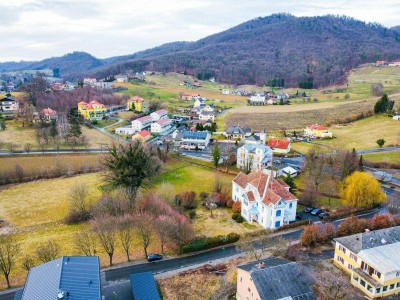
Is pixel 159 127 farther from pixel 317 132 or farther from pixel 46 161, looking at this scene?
pixel 317 132

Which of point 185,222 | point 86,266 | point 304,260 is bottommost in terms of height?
point 304,260

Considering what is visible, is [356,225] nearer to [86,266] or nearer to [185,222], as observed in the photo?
[185,222]

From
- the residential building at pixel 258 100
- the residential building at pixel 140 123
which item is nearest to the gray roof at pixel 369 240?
the residential building at pixel 140 123

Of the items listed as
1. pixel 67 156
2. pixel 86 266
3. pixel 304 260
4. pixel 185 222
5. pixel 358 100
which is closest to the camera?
pixel 86 266

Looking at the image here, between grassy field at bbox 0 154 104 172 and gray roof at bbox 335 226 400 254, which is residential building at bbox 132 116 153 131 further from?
gray roof at bbox 335 226 400 254

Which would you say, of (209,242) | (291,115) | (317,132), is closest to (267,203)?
(209,242)

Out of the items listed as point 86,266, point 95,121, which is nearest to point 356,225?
point 86,266

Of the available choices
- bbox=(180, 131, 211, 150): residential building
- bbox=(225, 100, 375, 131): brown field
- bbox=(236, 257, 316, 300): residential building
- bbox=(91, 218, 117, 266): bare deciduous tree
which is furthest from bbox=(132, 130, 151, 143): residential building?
bbox=(236, 257, 316, 300): residential building
